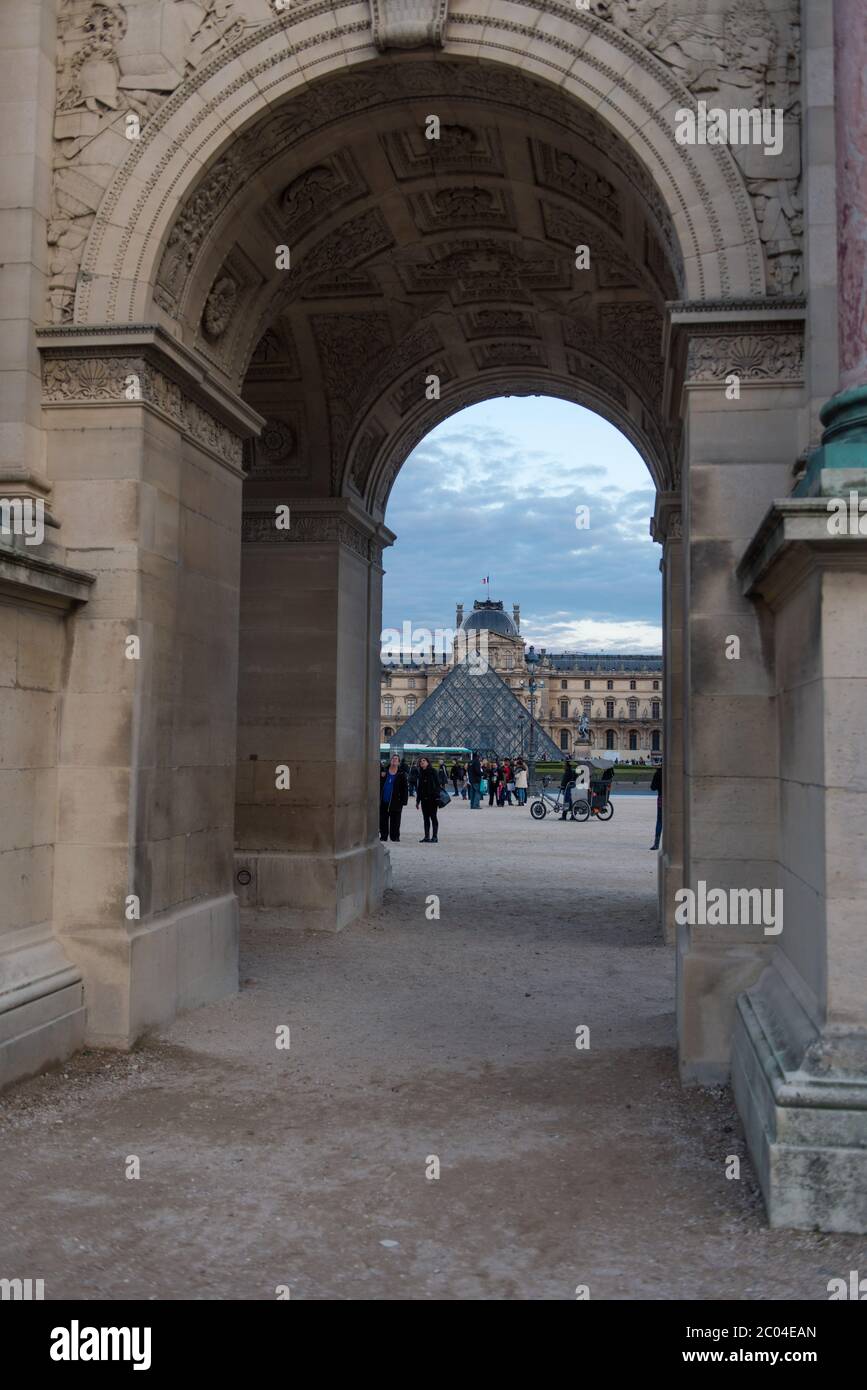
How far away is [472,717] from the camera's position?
3725 inches

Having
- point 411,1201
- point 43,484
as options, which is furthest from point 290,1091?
point 43,484

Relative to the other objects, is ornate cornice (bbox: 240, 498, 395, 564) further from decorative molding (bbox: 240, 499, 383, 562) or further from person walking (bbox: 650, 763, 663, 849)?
person walking (bbox: 650, 763, 663, 849)

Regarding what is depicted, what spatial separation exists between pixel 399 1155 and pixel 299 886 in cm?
784

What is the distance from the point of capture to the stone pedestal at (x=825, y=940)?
17.1 ft

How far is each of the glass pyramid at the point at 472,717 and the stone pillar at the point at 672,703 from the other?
7568 centimetres

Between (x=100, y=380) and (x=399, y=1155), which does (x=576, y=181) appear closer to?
(x=100, y=380)

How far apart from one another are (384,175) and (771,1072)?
8445 mm

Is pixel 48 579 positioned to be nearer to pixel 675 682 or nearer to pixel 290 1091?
pixel 290 1091

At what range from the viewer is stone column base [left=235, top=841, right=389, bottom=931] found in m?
14.1

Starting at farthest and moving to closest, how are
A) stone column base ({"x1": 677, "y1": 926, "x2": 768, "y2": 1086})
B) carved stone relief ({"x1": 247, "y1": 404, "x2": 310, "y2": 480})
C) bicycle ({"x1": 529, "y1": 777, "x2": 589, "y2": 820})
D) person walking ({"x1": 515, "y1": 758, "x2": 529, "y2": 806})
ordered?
person walking ({"x1": 515, "y1": 758, "x2": 529, "y2": 806}) < bicycle ({"x1": 529, "y1": 777, "x2": 589, "y2": 820}) < carved stone relief ({"x1": 247, "y1": 404, "x2": 310, "y2": 480}) < stone column base ({"x1": 677, "y1": 926, "x2": 768, "y2": 1086})

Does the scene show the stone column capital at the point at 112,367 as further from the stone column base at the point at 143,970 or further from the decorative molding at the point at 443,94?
the stone column base at the point at 143,970

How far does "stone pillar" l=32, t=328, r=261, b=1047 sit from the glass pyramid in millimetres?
81126

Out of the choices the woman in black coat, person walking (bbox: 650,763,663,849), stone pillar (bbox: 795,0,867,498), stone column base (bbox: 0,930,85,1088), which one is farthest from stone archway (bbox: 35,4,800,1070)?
the woman in black coat

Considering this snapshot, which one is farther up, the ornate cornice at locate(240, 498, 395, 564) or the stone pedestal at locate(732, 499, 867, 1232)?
the ornate cornice at locate(240, 498, 395, 564)
